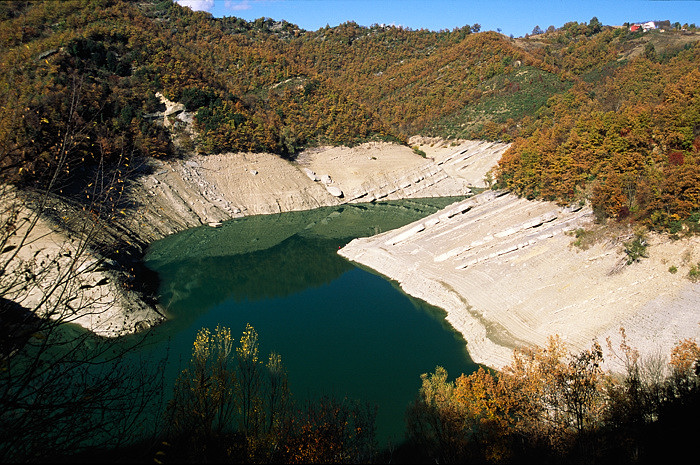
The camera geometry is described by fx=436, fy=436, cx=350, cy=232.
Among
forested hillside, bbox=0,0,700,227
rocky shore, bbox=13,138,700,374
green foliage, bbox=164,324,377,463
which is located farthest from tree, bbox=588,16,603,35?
green foliage, bbox=164,324,377,463

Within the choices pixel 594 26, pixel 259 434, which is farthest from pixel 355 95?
pixel 259 434

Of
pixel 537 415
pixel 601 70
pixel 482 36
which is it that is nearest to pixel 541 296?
A: pixel 537 415

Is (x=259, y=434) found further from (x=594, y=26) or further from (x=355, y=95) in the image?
(x=594, y=26)

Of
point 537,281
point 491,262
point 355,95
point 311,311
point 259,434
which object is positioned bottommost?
point 259,434

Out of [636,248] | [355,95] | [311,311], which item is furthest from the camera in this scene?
[355,95]

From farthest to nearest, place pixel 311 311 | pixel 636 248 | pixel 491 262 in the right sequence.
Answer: pixel 491 262 < pixel 311 311 < pixel 636 248

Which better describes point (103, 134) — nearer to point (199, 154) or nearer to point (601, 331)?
point (199, 154)

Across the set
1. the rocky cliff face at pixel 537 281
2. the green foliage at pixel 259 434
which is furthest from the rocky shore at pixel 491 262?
the green foliage at pixel 259 434
